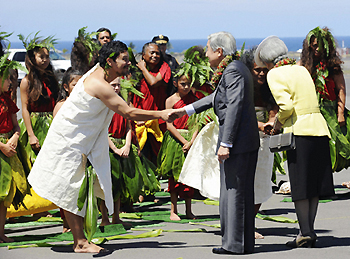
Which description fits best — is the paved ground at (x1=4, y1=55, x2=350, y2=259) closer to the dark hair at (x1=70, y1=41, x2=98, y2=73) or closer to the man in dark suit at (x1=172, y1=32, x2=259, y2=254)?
the man in dark suit at (x1=172, y1=32, x2=259, y2=254)

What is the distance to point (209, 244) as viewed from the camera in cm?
475

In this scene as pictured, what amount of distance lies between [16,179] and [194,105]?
5.89 feet

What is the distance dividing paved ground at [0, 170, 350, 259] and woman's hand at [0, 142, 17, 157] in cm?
86

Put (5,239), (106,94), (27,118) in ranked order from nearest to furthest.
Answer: (106,94)
(5,239)
(27,118)

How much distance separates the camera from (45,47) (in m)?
5.91

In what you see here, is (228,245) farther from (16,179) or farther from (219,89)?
(16,179)

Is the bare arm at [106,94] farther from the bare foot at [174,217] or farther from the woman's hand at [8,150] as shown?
the bare foot at [174,217]

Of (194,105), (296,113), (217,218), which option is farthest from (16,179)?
(296,113)

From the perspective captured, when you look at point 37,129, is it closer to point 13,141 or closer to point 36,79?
point 36,79

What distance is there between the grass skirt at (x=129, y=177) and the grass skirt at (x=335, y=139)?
92.0 inches

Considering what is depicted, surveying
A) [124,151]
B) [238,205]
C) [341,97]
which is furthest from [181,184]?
[341,97]

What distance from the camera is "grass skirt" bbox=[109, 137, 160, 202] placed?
555 cm

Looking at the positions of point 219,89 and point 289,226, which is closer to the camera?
point 219,89

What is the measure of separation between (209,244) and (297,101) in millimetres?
Result: 1447
